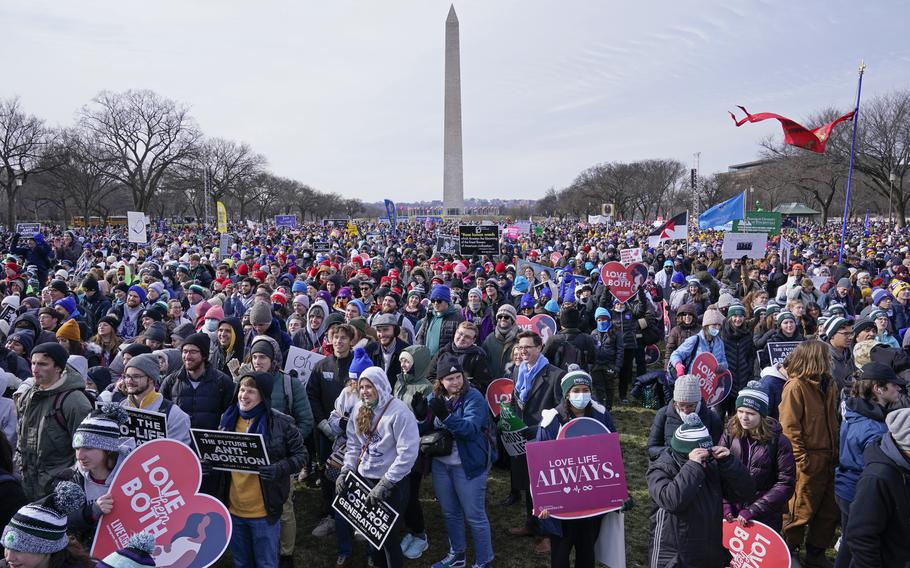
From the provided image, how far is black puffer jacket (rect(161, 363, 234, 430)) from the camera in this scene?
4.34 m

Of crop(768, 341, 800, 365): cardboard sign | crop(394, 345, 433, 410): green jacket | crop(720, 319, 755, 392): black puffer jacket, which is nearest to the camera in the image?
crop(394, 345, 433, 410): green jacket

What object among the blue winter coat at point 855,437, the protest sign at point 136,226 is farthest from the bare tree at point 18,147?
the blue winter coat at point 855,437

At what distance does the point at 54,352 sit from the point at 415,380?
257 cm

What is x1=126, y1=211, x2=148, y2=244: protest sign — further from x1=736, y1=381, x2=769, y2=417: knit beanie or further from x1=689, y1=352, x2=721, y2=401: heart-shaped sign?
x1=736, y1=381, x2=769, y2=417: knit beanie

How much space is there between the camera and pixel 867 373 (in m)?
3.83

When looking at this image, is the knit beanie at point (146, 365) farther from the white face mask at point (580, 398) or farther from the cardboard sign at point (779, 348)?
the cardboard sign at point (779, 348)

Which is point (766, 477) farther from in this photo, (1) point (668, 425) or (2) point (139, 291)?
(2) point (139, 291)

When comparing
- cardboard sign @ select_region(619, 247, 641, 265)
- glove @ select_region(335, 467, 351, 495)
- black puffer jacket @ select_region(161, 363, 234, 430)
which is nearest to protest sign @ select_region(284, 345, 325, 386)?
black puffer jacket @ select_region(161, 363, 234, 430)

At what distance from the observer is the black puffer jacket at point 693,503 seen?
309 centimetres

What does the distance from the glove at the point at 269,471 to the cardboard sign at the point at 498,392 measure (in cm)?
232

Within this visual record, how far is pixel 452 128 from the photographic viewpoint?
53.2 metres

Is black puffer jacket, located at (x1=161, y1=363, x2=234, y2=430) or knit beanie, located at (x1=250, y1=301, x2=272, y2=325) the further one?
knit beanie, located at (x1=250, y1=301, x2=272, y2=325)

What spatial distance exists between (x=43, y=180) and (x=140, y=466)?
58626 mm

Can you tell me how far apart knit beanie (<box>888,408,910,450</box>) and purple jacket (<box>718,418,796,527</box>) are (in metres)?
0.82
